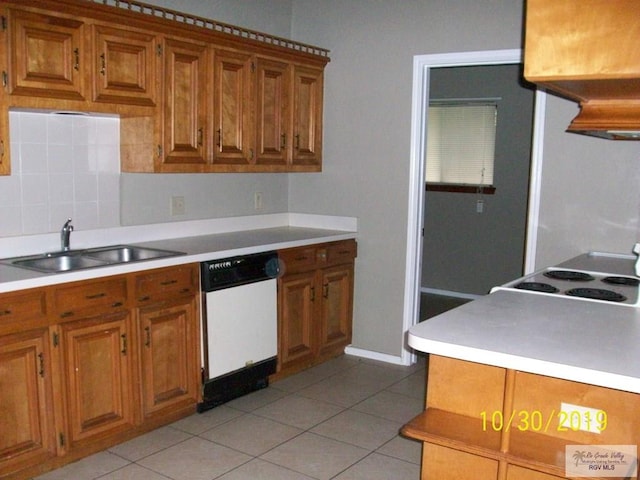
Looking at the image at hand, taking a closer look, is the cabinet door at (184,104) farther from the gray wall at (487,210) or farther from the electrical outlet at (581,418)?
the gray wall at (487,210)

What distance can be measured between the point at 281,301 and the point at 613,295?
2034 mm

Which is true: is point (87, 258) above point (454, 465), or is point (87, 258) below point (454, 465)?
above

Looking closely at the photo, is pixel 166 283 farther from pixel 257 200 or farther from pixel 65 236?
pixel 257 200

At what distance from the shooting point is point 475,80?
6.11 meters

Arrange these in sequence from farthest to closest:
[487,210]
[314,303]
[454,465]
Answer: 1. [487,210]
2. [314,303]
3. [454,465]

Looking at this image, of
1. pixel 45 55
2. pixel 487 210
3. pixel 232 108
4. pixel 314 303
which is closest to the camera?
pixel 45 55

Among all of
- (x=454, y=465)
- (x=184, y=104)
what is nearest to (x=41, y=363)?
(x=184, y=104)

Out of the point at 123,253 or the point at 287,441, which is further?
the point at 123,253

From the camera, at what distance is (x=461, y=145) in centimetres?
629

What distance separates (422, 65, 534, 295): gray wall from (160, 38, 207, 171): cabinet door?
3.24 meters

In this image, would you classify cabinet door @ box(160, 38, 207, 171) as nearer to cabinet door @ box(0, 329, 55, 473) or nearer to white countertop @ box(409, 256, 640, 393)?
cabinet door @ box(0, 329, 55, 473)

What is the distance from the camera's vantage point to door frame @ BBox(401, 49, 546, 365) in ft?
12.6

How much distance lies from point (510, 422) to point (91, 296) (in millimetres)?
1893

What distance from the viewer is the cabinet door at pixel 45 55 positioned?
2.70 m
